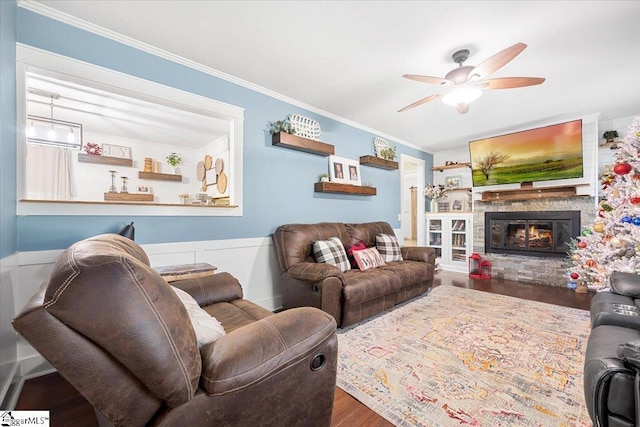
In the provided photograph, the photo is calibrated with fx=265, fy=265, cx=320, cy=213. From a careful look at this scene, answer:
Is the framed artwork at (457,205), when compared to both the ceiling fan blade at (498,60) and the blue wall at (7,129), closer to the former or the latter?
the ceiling fan blade at (498,60)

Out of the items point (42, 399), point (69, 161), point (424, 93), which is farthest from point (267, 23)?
point (69, 161)

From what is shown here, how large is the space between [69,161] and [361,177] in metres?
4.28

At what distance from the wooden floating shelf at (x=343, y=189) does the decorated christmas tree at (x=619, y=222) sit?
2.68 meters

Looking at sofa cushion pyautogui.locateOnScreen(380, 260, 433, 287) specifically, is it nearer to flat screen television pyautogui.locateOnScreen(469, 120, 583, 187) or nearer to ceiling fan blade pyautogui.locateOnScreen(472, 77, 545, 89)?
ceiling fan blade pyautogui.locateOnScreen(472, 77, 545, 89)

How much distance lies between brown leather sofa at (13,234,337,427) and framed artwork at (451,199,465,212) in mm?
5329

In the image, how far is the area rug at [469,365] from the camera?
4.80ft

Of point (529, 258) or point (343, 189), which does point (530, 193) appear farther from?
point (343, 189)

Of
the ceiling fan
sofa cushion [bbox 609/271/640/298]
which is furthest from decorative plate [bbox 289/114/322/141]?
sofa cushion [bbox 609/271/640/298]

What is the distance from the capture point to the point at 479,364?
1.91 meters

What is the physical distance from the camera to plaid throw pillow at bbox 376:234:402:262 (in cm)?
360

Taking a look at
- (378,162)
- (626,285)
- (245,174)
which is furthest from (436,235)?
(245,174)

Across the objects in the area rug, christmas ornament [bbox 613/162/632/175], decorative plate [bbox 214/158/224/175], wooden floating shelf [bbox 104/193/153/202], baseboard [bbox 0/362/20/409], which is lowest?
the area rug

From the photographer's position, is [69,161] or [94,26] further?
[69,161]

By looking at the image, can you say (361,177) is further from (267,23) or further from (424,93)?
(267,23)
